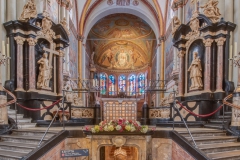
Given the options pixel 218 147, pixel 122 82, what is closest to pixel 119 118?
pixel 218 147

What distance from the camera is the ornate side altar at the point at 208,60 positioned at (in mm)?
8797

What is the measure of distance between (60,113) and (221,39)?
7.75 metres

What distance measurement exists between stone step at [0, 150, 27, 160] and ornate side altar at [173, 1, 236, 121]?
7.10 meters

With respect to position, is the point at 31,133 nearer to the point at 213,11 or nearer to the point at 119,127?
the point at 119,127

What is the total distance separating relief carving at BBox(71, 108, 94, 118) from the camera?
11961mm

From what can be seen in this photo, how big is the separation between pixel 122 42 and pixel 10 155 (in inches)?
994

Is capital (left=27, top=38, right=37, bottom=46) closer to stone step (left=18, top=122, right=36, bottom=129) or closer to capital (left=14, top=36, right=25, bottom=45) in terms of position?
capital (left=14, top=36, right=25, bottom=45)

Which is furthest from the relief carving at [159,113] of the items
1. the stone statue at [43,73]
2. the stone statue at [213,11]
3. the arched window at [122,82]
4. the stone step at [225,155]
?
the arched window at [122,82]

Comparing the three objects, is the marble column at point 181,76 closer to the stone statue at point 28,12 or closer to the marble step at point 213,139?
the marble step at point 213,139

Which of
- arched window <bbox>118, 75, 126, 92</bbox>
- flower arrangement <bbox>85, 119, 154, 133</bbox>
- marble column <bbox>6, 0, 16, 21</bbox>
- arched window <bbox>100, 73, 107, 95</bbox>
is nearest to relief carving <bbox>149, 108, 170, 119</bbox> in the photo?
flower arrangement <bbox>85, 119, 154, 133</bbox>

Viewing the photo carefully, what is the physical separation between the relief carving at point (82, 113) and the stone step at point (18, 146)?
A: 6.02 metres

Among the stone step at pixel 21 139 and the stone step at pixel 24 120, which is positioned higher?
the stone step at pixel 24 120

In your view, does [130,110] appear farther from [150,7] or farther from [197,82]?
[197,82]

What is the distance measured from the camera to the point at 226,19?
8.98m
